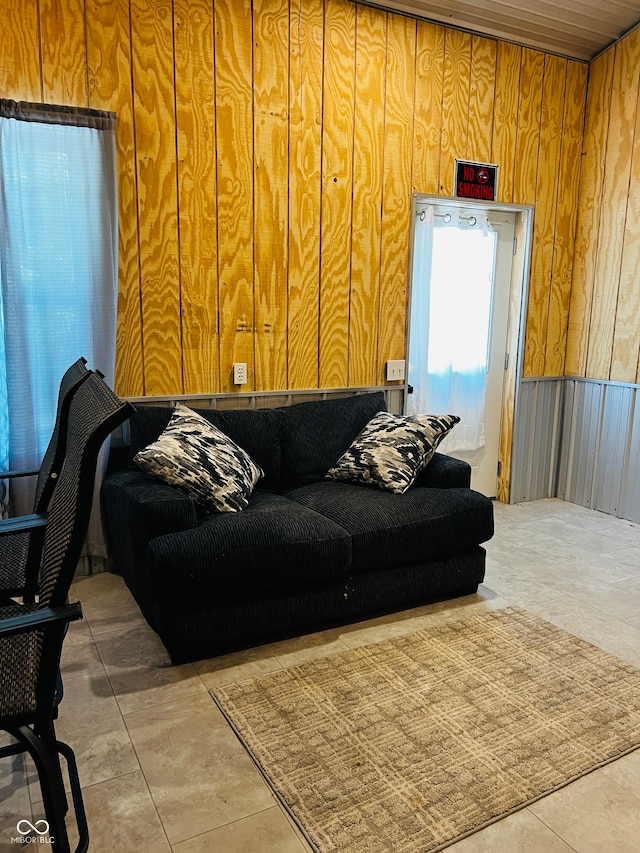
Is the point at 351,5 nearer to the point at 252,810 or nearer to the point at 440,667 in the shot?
the point at 440,667

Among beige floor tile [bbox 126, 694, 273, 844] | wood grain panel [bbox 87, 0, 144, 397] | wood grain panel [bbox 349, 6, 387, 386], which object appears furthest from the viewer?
wood grain panel [bbox 349, 6, 387, 386]

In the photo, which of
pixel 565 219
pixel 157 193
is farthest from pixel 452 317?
pixel 157 193

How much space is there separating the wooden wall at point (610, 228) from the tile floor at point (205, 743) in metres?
1.76

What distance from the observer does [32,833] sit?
1690 millimetres

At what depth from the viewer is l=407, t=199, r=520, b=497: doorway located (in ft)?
13.8

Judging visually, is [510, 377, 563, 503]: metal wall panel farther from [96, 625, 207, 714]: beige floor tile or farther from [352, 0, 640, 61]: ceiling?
[96, 625, 207, 714]: beige floor tile

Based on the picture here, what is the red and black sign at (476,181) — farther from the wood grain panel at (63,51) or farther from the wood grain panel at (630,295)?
the wood grain panel at (63,51)

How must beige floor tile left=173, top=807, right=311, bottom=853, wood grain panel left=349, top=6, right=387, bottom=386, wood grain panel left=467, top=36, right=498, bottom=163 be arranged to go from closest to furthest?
beige floor tile left=173, top=807, right=311, bottom=853 → wood grain panel left=349, top=6, right=387, bottom=386 → wood grain panel left=467, top=36, right=498, bottom=163

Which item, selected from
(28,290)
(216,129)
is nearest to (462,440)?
(216,129)

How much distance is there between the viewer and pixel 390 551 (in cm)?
286

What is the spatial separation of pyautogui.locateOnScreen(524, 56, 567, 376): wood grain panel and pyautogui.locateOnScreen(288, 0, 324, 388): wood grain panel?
170 centimetres

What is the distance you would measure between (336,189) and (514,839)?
3.21 meters

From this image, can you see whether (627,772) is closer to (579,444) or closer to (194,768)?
(194,768)

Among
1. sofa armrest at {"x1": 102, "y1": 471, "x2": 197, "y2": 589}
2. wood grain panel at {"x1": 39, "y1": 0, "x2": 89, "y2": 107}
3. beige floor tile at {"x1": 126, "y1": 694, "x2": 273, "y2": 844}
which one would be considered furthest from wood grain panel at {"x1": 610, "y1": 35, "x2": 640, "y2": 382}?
beige floor tile at {"x1": 126, "y1": 694, "x2": 273, "y2": 844}
